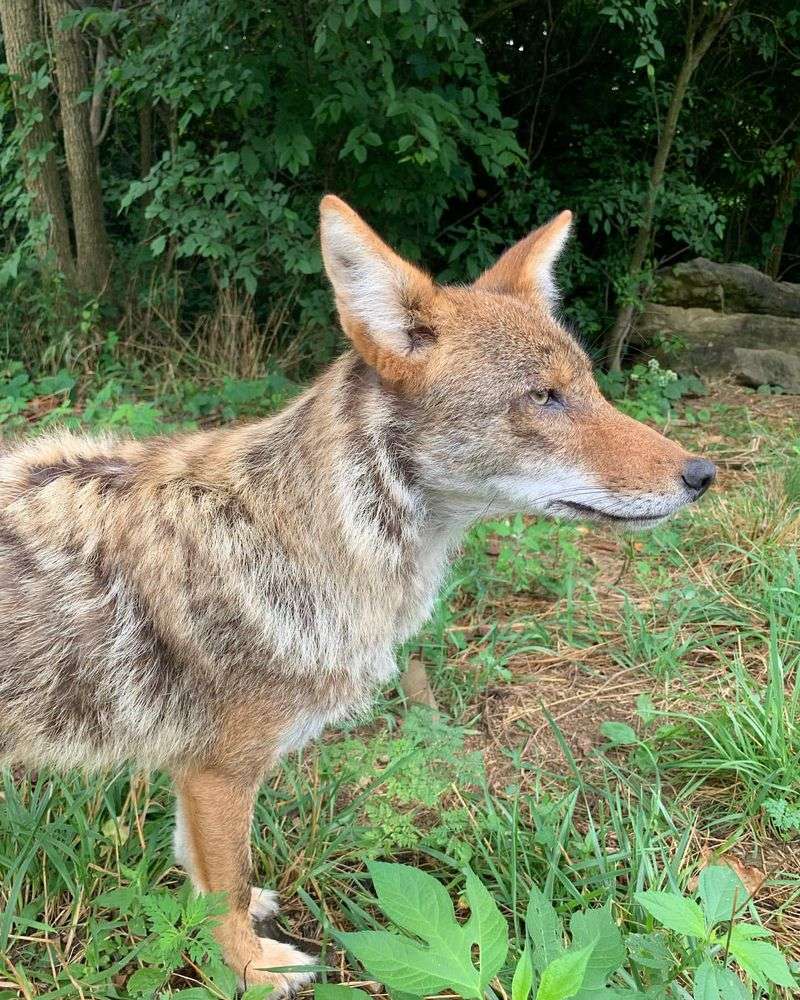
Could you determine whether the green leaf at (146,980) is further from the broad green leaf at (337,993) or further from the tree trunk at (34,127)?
the tree trunk at (34,127)

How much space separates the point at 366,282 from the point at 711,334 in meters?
6.92

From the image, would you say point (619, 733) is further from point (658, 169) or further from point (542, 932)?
point (658, 169)

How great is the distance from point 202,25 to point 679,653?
5.34 meters

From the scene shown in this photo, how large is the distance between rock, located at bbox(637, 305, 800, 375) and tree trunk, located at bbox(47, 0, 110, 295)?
19.5 ft

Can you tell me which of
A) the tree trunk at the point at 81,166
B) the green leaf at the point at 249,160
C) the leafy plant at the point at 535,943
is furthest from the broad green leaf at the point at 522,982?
the tree trunk at the point at 81,166

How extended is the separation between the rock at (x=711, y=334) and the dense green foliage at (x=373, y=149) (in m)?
0.59

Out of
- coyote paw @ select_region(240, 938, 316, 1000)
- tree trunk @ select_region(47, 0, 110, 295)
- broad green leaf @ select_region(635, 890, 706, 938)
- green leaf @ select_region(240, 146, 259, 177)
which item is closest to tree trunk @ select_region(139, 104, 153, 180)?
tree trunk @ select_region(47, 0, 110, 295)

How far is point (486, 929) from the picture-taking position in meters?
1.56

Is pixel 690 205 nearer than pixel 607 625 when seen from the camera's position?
No

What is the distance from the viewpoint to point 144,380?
743 centimetres

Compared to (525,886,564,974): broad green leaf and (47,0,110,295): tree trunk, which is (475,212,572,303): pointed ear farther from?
(47,0,110,295): tree trunk

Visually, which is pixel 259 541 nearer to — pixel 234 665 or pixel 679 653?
pixel 234 665

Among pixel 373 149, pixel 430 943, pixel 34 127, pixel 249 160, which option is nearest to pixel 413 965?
pixel 430 943

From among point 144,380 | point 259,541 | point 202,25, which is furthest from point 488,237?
point 259,541
